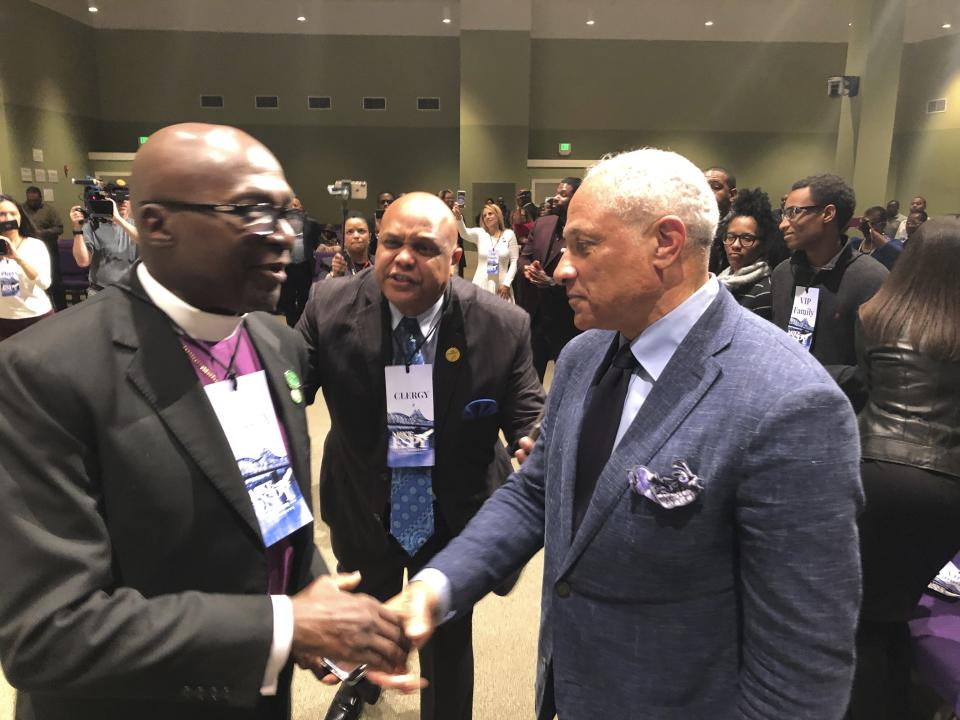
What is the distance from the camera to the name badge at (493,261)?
679 cm

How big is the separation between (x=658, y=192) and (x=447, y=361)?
1.02 meters

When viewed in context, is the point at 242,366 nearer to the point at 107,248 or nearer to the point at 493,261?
the point at 107,248

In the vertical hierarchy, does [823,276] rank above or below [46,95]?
below

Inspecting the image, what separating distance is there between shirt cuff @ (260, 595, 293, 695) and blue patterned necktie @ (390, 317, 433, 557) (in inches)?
35.8

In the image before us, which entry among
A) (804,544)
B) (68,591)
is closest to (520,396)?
(804,544)

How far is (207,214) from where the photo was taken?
1135mm

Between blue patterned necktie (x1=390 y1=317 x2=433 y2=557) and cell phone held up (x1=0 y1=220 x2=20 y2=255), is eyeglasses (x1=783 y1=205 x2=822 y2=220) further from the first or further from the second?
cell phone held up (x1=0 y1=220 x2=20 y2=255)

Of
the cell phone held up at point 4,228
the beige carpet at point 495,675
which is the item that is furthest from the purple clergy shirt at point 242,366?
the cell phone held up at point 4,228

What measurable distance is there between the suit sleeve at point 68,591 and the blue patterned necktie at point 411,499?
100cm

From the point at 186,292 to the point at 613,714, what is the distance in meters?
1.09

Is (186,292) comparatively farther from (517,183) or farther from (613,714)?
(517,183)

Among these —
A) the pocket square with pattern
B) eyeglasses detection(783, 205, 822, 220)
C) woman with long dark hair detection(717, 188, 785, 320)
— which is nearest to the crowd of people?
the pocket square with pattern

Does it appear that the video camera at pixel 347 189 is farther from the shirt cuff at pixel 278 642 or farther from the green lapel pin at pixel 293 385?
the shirt cuff at pixel 278 642

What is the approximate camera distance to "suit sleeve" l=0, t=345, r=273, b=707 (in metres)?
0.96
